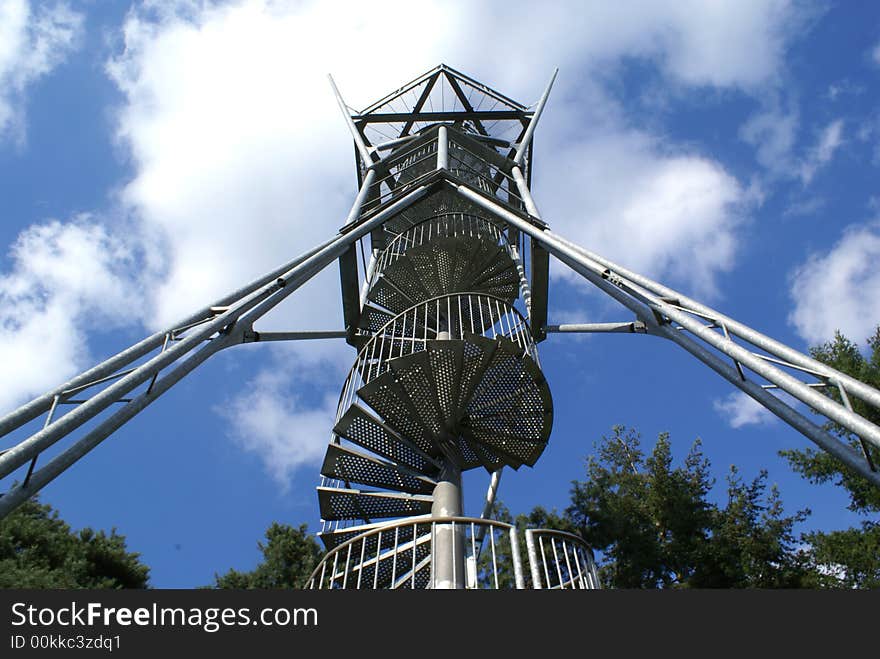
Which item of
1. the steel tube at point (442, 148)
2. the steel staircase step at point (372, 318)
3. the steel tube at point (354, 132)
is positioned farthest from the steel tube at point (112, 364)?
the steel tube at point (354, 132)

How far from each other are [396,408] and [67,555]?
343 inches

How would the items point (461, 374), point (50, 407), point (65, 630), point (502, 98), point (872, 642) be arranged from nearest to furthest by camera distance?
point (872, 642) < point (65, 630) < point (50, 407) < point (461, 374) < point (502, 98)

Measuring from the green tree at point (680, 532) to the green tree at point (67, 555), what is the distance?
9172 millimetres

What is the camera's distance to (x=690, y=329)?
498 cm

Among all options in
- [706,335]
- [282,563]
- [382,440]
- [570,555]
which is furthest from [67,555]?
[706,335]

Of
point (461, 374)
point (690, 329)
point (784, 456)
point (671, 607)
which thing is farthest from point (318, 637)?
point (784, 456)

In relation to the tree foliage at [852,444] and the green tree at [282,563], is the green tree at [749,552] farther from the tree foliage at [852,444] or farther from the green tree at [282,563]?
the green tree at [282,563]

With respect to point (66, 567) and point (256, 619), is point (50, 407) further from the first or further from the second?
point (66, 567)

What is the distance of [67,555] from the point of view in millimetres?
11922

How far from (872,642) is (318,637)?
2.38m

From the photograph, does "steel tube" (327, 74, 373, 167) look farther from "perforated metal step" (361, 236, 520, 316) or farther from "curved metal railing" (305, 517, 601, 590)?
"curved metal railing" (305, 517, 601, 590)

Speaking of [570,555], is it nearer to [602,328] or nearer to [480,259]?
[602,328]

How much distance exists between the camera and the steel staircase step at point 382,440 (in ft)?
23.8

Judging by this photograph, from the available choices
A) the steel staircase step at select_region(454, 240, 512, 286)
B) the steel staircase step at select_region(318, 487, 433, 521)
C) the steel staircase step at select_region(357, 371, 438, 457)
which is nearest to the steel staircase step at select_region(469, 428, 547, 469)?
the steel staircase step at select_region(357, 371, 438, 457)
